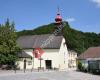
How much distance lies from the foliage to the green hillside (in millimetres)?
26211

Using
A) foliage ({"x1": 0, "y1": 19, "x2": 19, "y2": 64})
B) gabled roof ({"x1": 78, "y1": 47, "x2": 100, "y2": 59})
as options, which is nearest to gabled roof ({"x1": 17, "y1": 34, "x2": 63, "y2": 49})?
gabled roof ({"x1": 78, "y1": 47, "x2": 100, "y2": 59})

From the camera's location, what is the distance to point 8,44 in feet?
179

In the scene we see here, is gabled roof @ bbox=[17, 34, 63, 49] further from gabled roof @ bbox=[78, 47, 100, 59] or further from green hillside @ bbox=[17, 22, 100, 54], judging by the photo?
gabled roof @ bbox=[78, 47, 100, 59]

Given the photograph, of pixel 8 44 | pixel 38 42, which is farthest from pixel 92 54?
pixel 8 44

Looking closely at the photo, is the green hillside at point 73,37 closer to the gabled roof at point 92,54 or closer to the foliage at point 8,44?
the gabled roof at point 92,54

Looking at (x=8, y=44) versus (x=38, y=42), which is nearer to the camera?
(x=8, y=44)

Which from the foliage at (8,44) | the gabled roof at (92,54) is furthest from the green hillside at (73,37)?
the foliage at (8,44)

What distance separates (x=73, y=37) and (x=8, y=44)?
185ft

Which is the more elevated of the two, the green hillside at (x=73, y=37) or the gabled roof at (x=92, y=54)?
the green hillside at (x=73, y=37)

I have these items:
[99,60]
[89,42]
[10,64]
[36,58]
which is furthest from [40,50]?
[89,42]

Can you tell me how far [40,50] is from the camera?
230 feet

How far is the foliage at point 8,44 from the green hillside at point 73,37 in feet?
86.0

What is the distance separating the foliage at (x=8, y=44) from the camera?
53250 mm

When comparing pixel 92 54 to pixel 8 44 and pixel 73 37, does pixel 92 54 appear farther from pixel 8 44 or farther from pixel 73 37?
pixel 73 37
